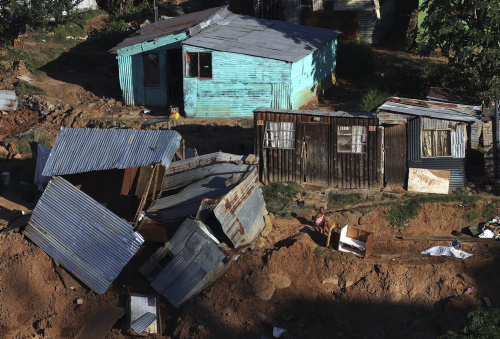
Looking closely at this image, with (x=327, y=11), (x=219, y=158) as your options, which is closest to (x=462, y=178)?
(x=219, y=158)

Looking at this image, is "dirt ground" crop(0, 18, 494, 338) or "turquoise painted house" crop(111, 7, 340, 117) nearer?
"dirt ground" crop(0, 18, 494, 338)

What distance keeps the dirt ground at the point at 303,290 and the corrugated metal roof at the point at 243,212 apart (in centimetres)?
41

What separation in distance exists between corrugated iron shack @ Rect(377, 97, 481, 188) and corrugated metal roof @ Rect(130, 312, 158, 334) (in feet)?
22.9

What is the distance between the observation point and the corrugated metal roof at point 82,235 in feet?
40.2

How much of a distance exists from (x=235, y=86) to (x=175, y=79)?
103 inches

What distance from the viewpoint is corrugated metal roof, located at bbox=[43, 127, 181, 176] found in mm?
13164

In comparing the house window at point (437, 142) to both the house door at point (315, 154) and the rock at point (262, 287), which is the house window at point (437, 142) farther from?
the rock at point (262, 287)

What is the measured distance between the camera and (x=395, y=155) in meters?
15.0

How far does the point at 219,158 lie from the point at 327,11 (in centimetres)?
1440

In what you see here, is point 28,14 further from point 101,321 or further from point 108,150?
point 101,321

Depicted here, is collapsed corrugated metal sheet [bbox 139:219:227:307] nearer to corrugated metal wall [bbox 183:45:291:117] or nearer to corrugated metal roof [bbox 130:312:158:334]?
corrugated metal roof [bbox 130:312:158:334]

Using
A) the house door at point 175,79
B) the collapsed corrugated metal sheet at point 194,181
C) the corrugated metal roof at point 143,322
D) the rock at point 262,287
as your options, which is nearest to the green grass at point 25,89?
the house door at point 175,79

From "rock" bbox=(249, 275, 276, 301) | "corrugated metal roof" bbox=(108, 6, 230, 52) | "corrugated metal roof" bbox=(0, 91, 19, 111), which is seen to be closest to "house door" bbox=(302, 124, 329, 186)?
"rock" bbox=(249, 275, 276, 301)

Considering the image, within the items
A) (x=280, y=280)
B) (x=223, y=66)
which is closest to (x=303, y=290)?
(x=280, y=280)
